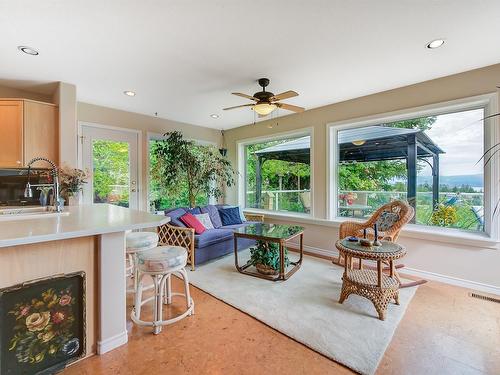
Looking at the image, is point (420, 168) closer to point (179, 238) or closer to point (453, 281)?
point (453, 281)

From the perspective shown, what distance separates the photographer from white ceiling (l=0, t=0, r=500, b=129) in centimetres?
185

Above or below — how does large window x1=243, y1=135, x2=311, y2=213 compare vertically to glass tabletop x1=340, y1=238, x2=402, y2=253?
above

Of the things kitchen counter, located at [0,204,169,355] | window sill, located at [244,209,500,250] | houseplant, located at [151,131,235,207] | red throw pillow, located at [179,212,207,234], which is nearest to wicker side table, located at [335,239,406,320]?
window sill, located at [244,209,500,250]

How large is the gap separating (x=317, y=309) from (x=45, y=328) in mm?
2167

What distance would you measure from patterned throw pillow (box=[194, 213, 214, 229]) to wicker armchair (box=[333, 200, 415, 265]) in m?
2.11

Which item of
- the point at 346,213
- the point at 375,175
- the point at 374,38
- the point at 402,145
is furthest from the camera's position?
the point at 346,213

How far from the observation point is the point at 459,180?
3107mm

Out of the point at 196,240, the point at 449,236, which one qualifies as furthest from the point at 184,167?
the point at 449,236

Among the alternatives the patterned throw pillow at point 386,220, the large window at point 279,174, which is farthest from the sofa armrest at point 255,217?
the patterned throw pillow at point 386,220

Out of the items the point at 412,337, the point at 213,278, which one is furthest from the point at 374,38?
the point at 213,278

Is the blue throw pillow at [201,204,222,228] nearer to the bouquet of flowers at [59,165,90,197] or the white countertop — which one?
the bouquet of flowers at [59,165,90,197]

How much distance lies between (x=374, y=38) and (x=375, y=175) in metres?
2.19

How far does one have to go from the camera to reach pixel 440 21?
1.98 metres

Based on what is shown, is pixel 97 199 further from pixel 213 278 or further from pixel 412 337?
pixel 412 337
